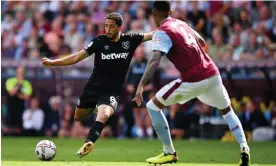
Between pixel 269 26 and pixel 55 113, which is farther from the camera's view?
pixel 55 113

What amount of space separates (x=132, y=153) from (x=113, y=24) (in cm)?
326

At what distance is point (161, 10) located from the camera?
10.4 metres

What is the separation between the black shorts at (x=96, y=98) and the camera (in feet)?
41.8

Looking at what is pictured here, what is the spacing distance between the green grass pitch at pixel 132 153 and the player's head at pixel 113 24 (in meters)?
2.10

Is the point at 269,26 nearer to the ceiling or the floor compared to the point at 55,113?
nearer to the ceiling

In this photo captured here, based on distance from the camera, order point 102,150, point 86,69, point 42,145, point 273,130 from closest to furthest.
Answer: point 42,145 → point 102,150 → point 273,130 → point 86,69

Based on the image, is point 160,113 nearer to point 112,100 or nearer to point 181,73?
point 181,73

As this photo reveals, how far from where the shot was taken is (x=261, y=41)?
778 inches

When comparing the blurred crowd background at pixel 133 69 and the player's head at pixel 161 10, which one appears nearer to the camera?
the player's head at pixel 161 10

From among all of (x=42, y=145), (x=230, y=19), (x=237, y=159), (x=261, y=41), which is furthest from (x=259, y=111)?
(x=42, y=145)

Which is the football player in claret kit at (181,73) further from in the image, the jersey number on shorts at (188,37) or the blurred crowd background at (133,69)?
the blurred crowd background at (133,69)

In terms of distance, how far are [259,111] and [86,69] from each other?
197 inches

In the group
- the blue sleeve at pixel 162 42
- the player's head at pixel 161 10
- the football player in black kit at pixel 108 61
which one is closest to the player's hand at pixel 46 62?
the football player in black kit at pixel 108 61

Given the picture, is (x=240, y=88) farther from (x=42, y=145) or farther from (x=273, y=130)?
(x=42, y=145)
